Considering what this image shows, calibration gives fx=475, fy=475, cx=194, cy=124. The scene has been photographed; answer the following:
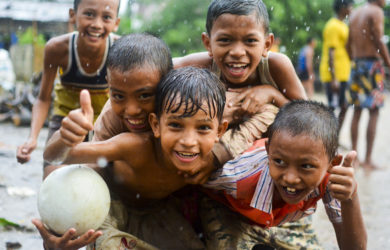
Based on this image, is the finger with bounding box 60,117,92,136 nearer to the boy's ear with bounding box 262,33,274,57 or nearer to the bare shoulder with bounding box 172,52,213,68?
the bare shoulder with bounding box 172,52,213,68

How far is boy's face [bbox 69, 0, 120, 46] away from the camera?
12.1ft

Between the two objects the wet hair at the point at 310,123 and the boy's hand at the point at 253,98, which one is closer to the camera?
the wet hair at the point at 310,123

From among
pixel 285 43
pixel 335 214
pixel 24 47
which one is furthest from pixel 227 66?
pixel 285 43

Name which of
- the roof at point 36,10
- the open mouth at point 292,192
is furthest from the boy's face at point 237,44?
the roof at point 36,10

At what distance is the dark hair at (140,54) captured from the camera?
2.63 meters

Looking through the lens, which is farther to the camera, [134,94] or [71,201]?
[134,94]

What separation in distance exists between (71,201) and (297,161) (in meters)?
1.16

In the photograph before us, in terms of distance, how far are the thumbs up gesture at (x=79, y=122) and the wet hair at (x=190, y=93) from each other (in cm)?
50

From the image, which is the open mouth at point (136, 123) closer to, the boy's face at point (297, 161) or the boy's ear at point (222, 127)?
the boy's ear at point (222, 127)

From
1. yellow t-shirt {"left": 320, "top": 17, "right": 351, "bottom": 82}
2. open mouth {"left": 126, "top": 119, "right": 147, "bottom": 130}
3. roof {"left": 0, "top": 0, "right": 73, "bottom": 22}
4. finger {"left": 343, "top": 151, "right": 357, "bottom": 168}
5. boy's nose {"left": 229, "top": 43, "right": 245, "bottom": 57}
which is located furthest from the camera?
roof {"left": 0, "top": 0, "right": 73, "bottom": 22}

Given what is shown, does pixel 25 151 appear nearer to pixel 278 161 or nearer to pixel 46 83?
pixel 46 83

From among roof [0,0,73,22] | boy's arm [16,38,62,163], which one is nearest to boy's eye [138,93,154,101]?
boy's arm [16,38,62,163]

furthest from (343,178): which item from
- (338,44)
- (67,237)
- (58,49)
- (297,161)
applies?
(338,44)

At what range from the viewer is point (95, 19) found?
3688 millimetres
